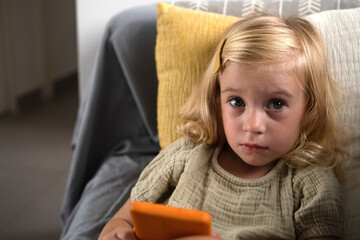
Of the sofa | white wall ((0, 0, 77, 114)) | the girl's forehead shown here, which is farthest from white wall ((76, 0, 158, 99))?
white wall ((0, 0, 77, 114))

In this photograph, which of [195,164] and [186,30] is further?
[186,30]

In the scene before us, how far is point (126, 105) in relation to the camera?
1504 millimetres

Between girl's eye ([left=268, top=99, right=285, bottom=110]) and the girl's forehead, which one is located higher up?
the girl's forehead

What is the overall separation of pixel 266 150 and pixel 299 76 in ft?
0.49

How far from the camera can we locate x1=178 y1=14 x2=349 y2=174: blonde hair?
89 cm

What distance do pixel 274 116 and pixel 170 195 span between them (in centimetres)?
30

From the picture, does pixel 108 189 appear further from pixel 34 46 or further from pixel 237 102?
pixel 34 46

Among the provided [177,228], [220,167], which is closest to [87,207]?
[220,167]

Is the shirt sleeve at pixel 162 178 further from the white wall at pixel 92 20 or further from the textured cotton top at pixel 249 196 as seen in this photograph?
the white wall at pixel 92 20

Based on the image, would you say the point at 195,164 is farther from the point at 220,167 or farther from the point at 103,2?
the point at 103,2

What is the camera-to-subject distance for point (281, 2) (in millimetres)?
1312

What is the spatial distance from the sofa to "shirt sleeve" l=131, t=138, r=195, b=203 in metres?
0.19

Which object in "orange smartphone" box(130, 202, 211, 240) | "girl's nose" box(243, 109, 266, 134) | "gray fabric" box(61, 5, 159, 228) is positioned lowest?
"gray fabric" box(61, 5, 159, 228)

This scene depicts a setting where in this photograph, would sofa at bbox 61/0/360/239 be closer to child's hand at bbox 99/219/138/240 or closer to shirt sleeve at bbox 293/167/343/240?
child's hand at bbox 99/219/138/240
